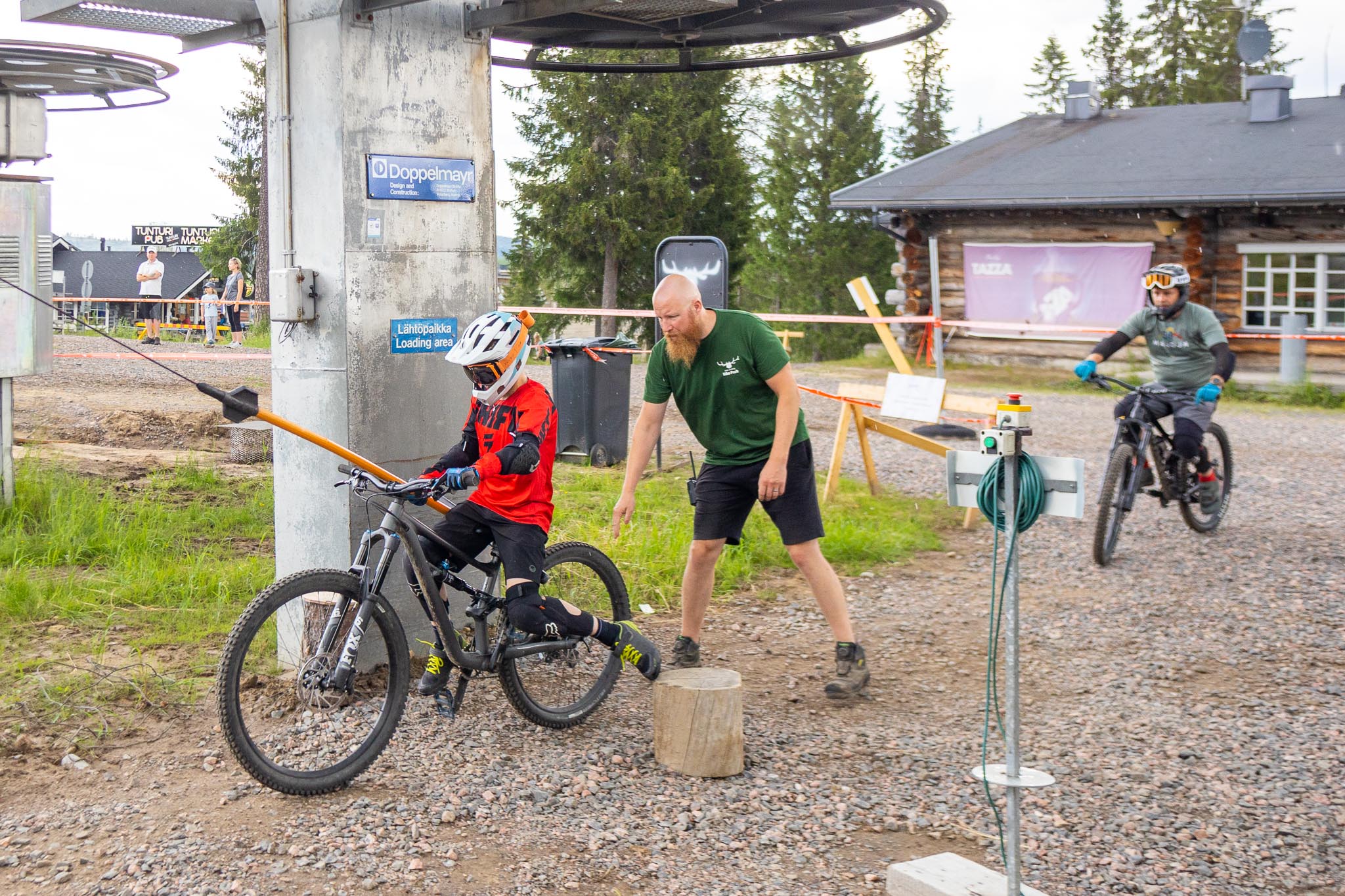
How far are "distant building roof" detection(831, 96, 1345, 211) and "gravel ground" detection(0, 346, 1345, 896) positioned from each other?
14.1m

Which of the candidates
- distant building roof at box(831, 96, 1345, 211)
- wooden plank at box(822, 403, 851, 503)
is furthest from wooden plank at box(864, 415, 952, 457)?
distant building roof at box(831, 96, 1345, 211)

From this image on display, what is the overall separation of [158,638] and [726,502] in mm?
2737

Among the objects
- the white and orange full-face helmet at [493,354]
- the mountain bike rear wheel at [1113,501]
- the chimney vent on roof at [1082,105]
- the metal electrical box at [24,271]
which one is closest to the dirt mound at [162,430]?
the metal electrical box at [24,271]

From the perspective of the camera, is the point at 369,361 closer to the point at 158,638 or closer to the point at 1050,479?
the point at 158,638

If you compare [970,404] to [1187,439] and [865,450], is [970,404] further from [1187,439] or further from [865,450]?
[1187,439]

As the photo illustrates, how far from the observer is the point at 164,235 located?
294ft

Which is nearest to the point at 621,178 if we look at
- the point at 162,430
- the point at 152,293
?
the point at 152,293

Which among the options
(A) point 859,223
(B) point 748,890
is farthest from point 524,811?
(A) point 859,223

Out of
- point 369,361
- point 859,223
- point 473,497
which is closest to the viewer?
point 473,497

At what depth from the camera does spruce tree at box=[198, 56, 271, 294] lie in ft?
146

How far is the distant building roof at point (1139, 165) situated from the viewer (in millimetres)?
19484

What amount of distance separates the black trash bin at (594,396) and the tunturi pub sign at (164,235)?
76.5 metres

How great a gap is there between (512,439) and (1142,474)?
5.20 m

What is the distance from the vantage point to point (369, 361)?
5527mm
